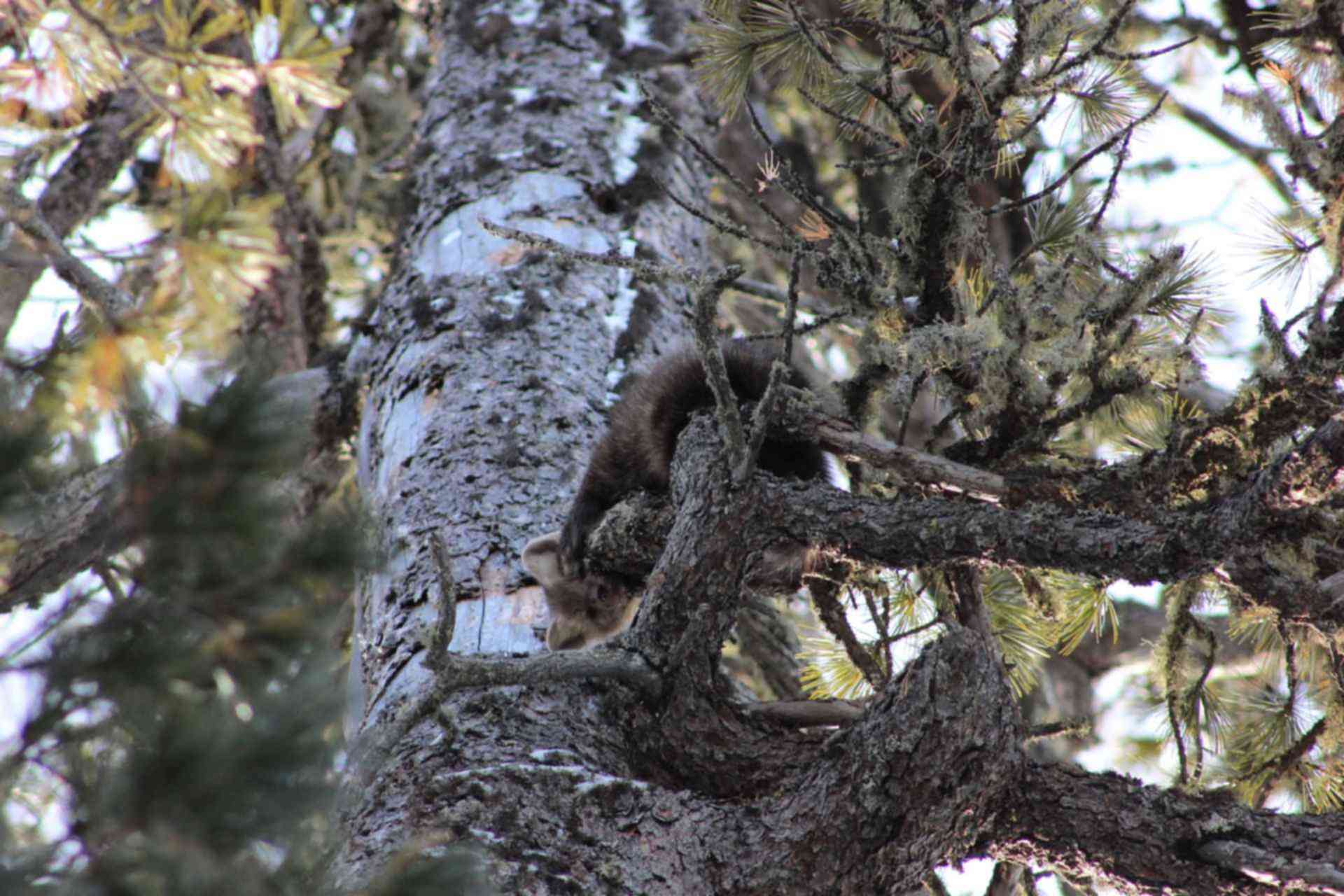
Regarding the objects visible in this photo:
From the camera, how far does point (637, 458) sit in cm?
242

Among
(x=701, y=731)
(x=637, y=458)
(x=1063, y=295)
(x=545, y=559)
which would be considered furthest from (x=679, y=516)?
(x=637, y=458)

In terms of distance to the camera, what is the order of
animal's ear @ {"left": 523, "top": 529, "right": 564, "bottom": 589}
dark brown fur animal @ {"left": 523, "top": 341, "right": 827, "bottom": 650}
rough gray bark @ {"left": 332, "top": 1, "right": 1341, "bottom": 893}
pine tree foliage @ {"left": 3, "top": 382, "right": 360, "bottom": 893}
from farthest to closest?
dark brown fur animal @ {"left": 523, "top": 341, "right": 827, "bottom": 650} < animal's ear @ {"left": 523, "top": 529, "right": 564, "bottom": 589} < rough gray bark @ {"left": 332, "top": 1, "right": 1341, "bottom": 893} < pine tree foliage @ {"left": 3, "top": 382, "right": 360, "bottom": 893}

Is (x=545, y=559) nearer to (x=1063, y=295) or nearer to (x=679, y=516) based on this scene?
(x=679, y=516)

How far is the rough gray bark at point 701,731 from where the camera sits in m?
1.39

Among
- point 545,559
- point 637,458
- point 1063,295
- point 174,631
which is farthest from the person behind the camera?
point 637,458

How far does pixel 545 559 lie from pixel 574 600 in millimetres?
276

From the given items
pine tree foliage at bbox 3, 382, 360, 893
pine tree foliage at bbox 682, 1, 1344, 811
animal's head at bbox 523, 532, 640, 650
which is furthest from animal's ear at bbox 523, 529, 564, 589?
pine tree foliage at bbox 3, 382, 360, 893

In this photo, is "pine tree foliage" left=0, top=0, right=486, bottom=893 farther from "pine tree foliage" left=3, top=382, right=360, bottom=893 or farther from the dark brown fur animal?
the dark brown fur animal

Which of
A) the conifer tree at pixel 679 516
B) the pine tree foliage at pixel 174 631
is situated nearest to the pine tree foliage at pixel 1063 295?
the conifer tree at pixel 679 516

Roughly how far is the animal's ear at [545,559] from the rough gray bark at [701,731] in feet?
0.10

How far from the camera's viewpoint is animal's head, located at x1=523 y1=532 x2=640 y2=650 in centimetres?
203

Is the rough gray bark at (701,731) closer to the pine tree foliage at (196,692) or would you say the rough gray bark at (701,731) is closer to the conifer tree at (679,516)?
the conifer tree at (679,516)

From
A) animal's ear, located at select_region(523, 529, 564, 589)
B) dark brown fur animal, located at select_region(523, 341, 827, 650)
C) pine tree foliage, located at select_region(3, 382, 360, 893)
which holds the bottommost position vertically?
pine tree foliage, located at select_region(3, 382, 360, 893)

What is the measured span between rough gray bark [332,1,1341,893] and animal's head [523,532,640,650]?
1.9 inches
